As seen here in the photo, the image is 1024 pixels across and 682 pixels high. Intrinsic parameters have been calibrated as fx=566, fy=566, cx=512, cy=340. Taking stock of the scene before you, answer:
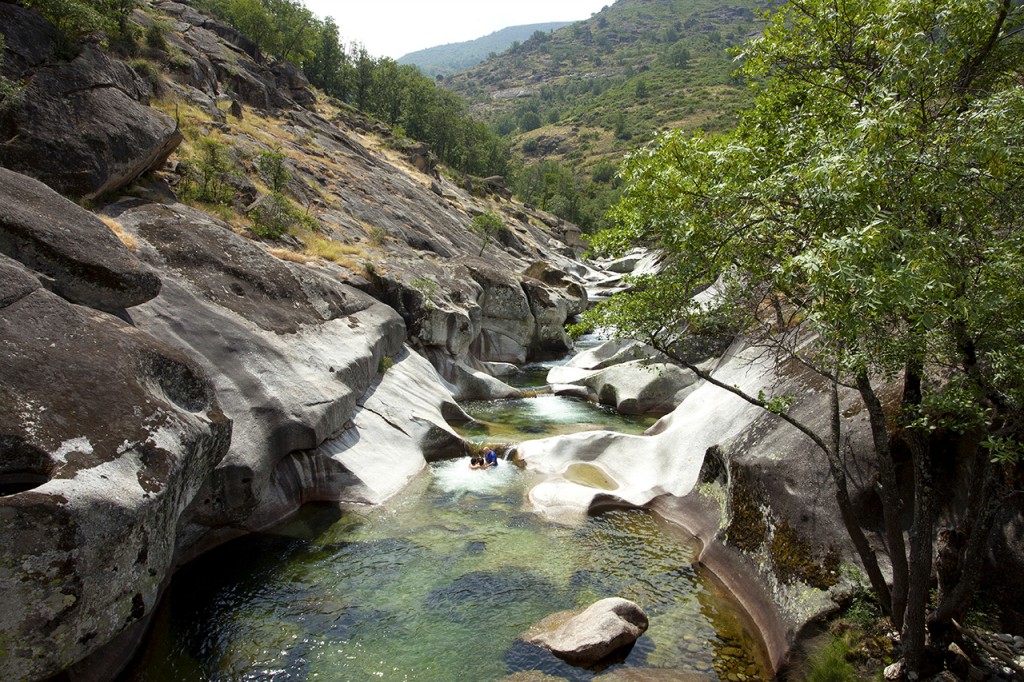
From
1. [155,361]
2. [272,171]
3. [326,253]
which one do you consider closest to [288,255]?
[326,253]

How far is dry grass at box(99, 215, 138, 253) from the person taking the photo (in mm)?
18011

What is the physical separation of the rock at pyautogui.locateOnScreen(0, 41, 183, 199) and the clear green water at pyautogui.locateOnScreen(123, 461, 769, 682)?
1339cm

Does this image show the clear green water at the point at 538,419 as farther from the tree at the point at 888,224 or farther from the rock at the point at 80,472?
the tree at the point at 888,224

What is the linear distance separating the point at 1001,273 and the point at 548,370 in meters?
35.9

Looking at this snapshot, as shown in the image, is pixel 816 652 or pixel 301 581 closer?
pixel 816 652

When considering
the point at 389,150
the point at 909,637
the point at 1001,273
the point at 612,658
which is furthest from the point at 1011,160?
the point at 389,150

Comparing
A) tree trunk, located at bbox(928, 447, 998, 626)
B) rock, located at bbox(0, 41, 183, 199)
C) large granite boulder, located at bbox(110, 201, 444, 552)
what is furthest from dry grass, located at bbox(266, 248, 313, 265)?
tree trunk, located at bbox(928, 447, 998, 626)

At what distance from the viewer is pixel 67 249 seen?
1252cm

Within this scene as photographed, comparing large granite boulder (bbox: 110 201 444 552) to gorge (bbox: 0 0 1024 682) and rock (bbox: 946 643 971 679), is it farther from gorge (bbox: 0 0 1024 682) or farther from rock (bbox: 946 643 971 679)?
rock (bbox: 946 643 971 679)

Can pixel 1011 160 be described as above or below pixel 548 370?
above

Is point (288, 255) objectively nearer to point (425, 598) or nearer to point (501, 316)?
point (501, 316)

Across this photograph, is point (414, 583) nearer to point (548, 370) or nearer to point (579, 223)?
point (548, 370)

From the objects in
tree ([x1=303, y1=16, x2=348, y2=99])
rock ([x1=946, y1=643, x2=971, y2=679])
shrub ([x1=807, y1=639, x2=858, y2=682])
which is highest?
tree ([x1=303, y1=16, x2=348, y2=99])

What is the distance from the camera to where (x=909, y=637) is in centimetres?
881
